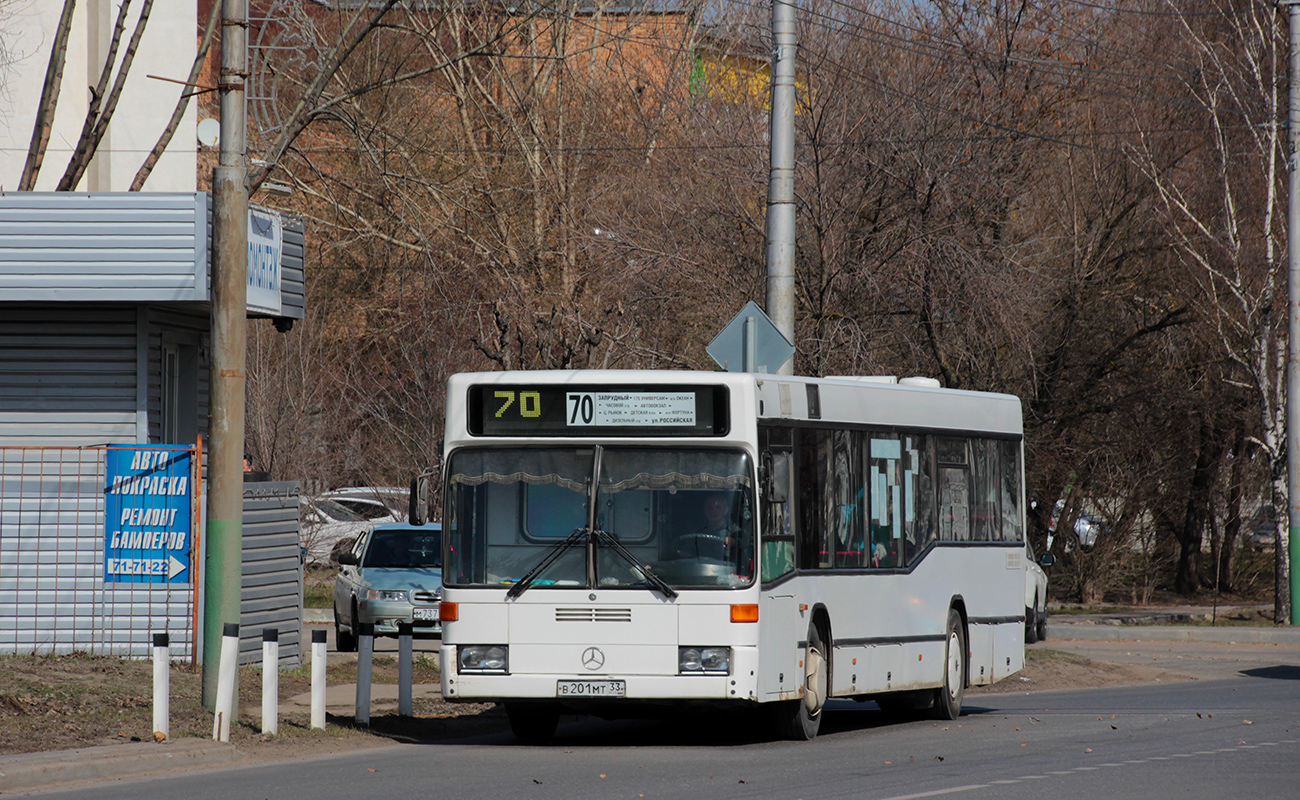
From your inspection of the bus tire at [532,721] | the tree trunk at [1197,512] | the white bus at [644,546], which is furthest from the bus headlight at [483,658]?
the tree trunk at [1197,512]

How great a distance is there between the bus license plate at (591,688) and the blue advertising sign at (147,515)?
5772 millimetres

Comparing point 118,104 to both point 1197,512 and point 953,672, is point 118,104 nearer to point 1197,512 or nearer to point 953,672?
point 953,672

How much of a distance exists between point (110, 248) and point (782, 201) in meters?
6.43

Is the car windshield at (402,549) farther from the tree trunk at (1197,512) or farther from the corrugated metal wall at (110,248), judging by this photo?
the tree trunk at (1197,512)

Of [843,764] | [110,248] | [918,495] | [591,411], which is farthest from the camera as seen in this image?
[110,248]

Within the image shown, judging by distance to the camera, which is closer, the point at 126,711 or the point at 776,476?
the point at 776,476

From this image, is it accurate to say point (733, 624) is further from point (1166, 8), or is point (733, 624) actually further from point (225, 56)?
point (1166, 8)

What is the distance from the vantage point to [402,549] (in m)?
21.7

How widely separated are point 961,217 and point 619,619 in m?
13.9

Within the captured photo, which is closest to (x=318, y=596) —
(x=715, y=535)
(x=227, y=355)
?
(x=227, y=355)

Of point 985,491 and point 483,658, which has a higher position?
point 985,491

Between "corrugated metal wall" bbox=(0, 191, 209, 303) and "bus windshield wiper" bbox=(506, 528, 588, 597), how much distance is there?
5992 millimetres

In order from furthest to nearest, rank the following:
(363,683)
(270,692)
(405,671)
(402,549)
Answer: (402,549) → (405,671) → (363,683) → (270,692)

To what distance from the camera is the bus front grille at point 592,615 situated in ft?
39.1
